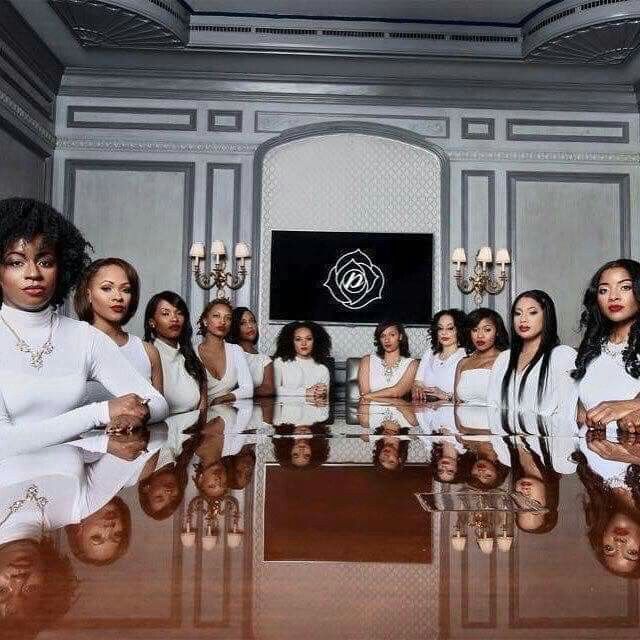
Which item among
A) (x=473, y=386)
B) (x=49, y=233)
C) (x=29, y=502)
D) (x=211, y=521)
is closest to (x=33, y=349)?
(x=49, y=233)

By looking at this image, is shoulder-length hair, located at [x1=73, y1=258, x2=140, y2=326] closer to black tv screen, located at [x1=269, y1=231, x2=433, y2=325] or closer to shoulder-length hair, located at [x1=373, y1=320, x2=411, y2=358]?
shoulder-length hair, located at [x1=373, y1=320, x2=411, y2=358]

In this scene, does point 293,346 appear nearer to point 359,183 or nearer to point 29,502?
point 359,183

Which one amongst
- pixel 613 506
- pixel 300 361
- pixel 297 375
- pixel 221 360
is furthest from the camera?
pixel 300 361

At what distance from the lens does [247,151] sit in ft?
19.3

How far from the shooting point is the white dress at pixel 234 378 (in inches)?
135

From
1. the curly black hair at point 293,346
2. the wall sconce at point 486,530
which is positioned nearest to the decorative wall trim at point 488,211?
the curly black hair at point 293,346

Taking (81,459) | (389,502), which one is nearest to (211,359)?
(81,459)

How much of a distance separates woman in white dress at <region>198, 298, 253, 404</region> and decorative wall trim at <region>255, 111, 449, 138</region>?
2.66 metres

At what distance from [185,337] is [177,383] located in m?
0.26

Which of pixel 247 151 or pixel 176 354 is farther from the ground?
pixel 247 151

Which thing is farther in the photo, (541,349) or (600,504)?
(541,349)

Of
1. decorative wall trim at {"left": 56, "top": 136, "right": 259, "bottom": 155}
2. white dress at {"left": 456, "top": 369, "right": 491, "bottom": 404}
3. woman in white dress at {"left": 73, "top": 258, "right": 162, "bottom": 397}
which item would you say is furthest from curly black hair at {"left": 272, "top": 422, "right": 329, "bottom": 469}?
decorative wall trim at {"left": 56, "top": 136, "right": 259, "bottom": 155}

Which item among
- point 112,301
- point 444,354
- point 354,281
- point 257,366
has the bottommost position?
point 257,366

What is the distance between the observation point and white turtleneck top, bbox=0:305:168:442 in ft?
4.60
